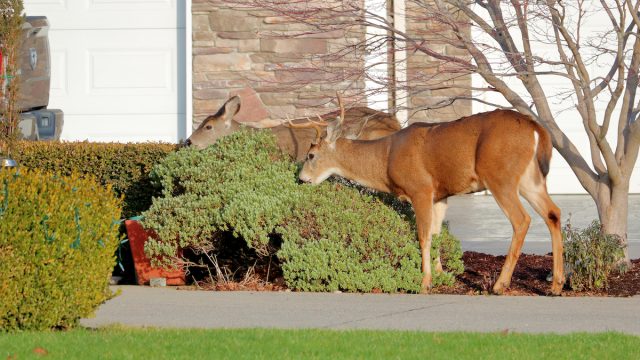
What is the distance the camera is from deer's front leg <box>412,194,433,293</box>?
1006 centimetres

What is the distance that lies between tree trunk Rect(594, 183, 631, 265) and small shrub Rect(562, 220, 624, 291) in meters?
0.63

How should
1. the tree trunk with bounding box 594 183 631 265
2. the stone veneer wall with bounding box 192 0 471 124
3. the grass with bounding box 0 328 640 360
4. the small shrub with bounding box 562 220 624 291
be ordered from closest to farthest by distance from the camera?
1. the grass with bounding box 0 328 640 360
2. the small shrub with bounding box 562 220 624 291
3. the tree trunk with bounding box 594 183 631 265
4. the stone veneer wall with bounding box 192 0 471 124

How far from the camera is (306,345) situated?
23.6ft

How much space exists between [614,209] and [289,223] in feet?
9.46

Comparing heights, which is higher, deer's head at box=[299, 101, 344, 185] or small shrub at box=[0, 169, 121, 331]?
deer's head at box=[299, 101, 344, 185]

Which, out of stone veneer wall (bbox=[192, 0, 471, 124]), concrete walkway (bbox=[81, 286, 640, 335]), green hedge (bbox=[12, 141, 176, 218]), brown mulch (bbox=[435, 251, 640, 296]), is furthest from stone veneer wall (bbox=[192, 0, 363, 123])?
concrete walkway (bbox=[81, 286, 640, 335])

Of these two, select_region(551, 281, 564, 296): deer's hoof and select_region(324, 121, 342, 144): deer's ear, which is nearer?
select_region(551, 281, 564, 296): deer's hoof

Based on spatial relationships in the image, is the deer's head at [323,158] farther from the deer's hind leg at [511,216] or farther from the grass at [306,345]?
the grass at [306,345]

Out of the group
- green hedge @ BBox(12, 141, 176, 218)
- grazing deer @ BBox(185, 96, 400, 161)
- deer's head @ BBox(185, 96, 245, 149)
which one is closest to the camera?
grazing deer @ BBox(185, 96, 400, 161)

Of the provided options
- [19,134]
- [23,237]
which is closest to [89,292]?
[23,237]

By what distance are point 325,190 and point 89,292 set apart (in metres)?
3.27

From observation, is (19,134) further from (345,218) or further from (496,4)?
(496,4)

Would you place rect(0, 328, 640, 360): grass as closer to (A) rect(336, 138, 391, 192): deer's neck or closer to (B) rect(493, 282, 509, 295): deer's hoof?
(B) rect(493, 282, 509, 295): deer's hoof

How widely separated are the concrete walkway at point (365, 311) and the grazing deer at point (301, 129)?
2.15m
